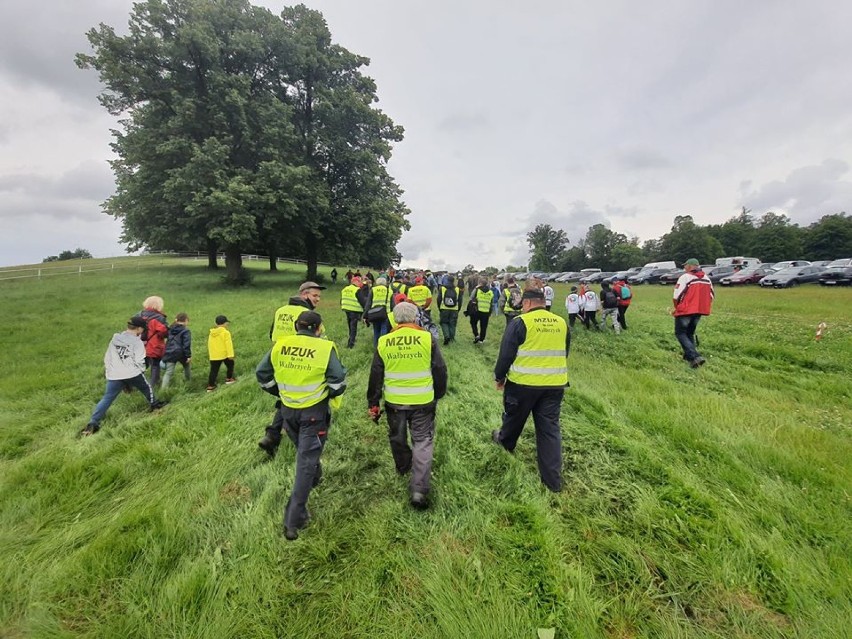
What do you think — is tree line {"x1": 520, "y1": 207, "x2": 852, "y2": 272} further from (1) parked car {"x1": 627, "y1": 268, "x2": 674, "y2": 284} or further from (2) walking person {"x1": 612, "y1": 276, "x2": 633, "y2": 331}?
(2) walking person {"x1": 612, "y1": 276, "x2": 633, "y2": 331}

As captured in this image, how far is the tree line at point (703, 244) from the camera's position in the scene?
54.0 m

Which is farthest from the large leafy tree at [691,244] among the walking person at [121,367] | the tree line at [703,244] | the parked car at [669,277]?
the walking person at [121,367]

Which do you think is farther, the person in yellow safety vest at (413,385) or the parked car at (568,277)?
the parked car at (568,277)

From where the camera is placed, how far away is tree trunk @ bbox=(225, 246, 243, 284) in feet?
64.7

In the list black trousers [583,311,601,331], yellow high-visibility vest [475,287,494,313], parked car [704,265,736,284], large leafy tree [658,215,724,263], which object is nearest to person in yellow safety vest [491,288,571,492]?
yellow high-visibility vest [475,287,494,313]

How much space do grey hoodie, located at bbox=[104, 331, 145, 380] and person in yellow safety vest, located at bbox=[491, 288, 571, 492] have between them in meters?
5.53

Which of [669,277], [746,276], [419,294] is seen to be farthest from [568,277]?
[419,294]

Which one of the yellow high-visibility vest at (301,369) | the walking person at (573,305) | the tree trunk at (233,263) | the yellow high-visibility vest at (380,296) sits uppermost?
the tree trunk at (233,263)

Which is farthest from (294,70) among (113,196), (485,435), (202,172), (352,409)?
(485,435)

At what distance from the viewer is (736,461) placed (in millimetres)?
3484

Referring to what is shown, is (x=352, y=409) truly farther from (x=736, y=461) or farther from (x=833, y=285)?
(x=833, y=285)

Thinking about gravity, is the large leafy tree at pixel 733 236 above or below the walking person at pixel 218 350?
above

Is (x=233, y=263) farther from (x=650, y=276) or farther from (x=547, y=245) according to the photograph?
(x=547, y=245)

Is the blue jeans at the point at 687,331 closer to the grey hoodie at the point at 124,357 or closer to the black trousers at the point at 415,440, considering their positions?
the black trousers at the point at 415,440
